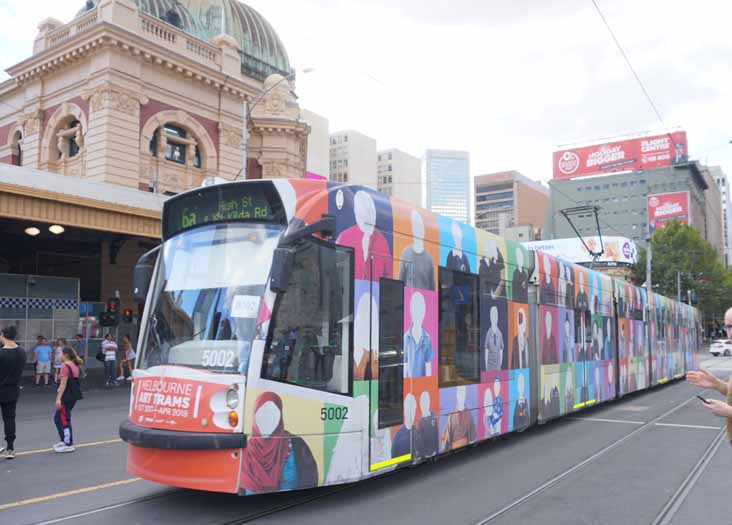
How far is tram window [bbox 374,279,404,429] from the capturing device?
6.91 metres

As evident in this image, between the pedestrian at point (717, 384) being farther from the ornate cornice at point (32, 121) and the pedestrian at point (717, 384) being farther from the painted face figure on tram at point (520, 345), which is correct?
the ornate cornice at point (32, 121)

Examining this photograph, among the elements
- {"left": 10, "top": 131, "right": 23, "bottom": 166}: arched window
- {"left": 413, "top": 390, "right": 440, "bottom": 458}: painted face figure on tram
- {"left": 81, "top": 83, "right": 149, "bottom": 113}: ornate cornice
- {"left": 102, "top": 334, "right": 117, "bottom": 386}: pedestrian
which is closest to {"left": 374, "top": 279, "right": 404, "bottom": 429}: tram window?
{"left": 413, "top": 390, "right": 440, "bottom": 458}: painted face figure on tram

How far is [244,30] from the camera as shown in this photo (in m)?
48.5

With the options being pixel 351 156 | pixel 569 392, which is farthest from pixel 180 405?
pixel 351 156

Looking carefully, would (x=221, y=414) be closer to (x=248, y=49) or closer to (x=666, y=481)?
(x=666, y=481)

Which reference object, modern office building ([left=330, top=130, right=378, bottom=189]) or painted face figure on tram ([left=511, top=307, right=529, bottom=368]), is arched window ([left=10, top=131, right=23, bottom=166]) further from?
modern office building ([left=330, top=130, right=378, bottom=189])

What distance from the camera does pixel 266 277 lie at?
589 cm

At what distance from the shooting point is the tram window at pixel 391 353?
22.7ft

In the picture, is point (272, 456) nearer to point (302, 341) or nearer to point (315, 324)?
point (302, 341)

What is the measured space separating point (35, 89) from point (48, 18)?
415cm

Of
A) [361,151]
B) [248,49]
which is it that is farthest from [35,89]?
[361,151]

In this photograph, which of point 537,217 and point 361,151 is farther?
point 537,217

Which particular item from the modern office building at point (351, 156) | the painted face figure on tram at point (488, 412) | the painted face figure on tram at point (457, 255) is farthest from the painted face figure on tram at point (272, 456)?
the modern office building at point (351, 156)

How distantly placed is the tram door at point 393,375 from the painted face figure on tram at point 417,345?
0.01 m
